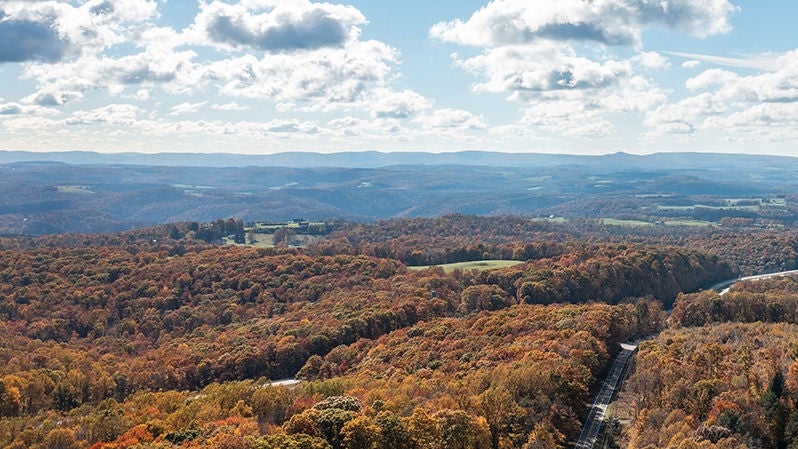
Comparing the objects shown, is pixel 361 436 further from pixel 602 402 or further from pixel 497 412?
pixel 602 402

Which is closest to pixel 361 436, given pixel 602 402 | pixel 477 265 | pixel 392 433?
pixel 392 433

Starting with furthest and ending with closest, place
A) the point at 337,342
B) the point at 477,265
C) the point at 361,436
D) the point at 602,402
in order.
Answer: the point at 477,265, the point at 337,342, the point at 602,402, the point at 361,436

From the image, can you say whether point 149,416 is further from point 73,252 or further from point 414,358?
point 73,252

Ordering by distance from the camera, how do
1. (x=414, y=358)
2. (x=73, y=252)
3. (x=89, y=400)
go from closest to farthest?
(x=89, y=400) < (x=414, y=358) < (x=73, y=252)

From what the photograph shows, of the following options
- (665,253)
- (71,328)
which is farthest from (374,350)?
(665,253)

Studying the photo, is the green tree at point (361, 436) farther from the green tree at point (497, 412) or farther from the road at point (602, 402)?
the road at point (602, 402)

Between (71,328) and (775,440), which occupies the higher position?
(775,440)

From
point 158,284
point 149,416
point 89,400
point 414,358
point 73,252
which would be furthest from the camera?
point 73,252

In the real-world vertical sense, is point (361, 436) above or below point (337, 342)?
above
